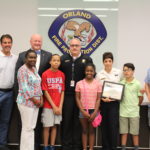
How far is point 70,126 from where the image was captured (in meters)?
3.39

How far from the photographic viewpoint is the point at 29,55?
3.04 m

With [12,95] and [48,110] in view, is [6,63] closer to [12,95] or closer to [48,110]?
[12,95]

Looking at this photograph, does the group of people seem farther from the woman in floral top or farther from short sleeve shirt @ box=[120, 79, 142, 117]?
the woman in floral top

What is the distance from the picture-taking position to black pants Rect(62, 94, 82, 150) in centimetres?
334

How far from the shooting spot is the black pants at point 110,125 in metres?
3.35

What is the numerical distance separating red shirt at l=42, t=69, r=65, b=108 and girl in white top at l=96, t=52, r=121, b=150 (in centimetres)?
59

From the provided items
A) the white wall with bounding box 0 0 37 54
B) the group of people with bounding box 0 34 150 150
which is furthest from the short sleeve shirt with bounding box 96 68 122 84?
the white wall with bounding box 0 0 37 54

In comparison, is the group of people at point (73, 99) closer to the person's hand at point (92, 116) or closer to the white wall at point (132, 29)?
the person's hand at point (92, 116)

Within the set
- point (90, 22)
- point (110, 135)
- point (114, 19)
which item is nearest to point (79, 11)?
point (90, 22)

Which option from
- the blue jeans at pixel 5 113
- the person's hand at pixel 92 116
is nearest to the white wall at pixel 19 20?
the blue jeans at pixel 5 113

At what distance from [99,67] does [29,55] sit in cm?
170

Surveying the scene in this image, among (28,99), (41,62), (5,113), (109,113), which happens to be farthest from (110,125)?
(5,113)

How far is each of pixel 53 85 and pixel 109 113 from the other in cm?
91

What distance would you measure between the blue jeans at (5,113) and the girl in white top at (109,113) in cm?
137
